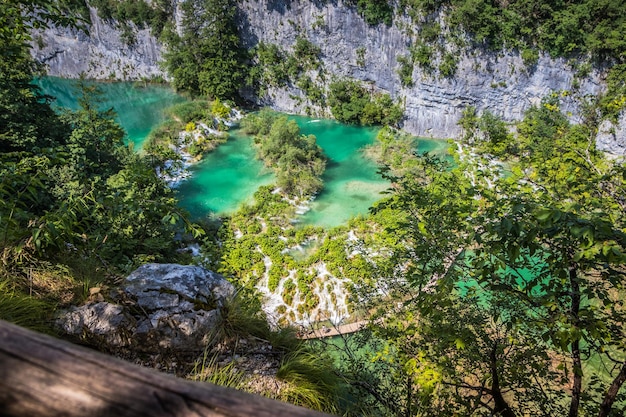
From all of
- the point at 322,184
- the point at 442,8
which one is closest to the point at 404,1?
the point at 442,8

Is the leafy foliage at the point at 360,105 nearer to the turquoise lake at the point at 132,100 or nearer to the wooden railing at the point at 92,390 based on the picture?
the turquoise lake at the point at 132,100

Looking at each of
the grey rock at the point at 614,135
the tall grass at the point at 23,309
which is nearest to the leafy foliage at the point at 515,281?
the tall grass at the point at 23,309

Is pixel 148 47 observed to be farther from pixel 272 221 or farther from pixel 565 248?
pixel 565 248

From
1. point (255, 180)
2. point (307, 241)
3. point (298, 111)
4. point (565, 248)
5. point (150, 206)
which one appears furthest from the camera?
point (298, 111)

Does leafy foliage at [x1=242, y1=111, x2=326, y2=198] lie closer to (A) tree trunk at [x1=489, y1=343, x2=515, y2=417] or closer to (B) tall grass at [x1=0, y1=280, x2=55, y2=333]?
(A) tree trunk at [x1=489, y1=343, x2=515, y2=417]

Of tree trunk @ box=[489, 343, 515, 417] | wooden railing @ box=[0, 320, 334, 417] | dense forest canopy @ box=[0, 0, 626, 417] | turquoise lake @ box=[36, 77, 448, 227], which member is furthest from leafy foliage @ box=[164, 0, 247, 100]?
wooden railing @ box=[0, 320, 334, 417]

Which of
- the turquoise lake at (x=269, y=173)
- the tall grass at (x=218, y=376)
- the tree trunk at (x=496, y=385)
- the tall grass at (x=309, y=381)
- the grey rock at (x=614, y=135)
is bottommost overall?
the turquoise lake at (x=269, y=173)
